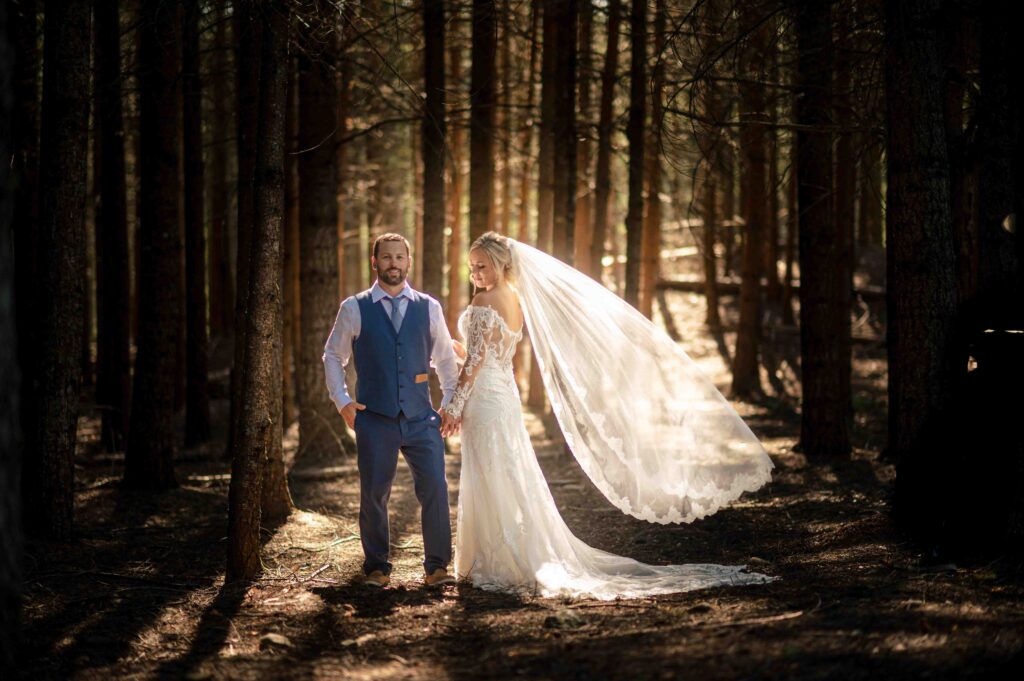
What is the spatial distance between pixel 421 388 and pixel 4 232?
3.08 meters

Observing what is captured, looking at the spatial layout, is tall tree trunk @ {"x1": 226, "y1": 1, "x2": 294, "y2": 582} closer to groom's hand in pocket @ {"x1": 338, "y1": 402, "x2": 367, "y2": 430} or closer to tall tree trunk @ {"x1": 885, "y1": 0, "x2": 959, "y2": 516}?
groom's hand in pocket @ {"x1": 338, "y1": 402, "x2": 367, "y2": 430}

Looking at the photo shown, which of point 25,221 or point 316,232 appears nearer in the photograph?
point 25,221

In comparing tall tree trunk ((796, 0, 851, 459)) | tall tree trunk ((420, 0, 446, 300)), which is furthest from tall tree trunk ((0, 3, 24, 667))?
tall tree trunk ((796, 0, 851, 459))

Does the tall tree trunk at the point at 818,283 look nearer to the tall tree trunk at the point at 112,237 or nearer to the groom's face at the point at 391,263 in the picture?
the groom's face at the point at 391,263

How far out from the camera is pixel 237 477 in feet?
20.4

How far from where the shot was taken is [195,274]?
13188 millimetres

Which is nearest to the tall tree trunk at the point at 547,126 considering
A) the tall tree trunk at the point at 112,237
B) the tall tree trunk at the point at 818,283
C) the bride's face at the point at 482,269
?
the tall tree trunk at the point at 818,283

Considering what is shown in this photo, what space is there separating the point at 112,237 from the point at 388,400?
25.9 feet

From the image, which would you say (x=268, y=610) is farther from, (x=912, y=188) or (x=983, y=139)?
(x=983, y=139)

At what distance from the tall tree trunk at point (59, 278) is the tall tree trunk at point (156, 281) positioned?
7.08 feet

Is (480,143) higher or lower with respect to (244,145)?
higher

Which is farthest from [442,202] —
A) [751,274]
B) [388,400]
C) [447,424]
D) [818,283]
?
[751,274]

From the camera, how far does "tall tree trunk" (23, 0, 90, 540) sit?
716cm

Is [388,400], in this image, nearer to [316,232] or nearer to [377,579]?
[377,579]
